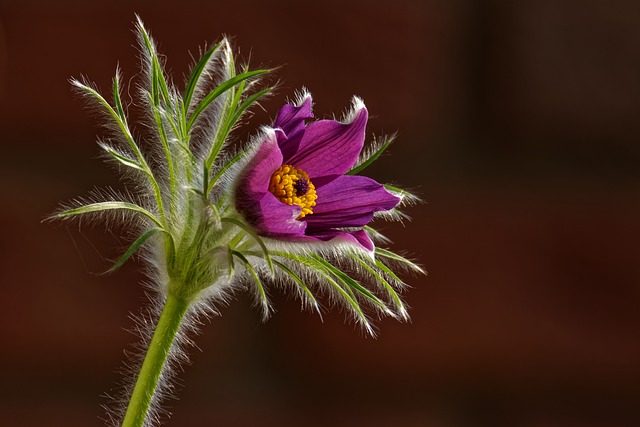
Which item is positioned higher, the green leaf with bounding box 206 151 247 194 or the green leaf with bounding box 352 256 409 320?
the green leaf with bounding box 206 151 247 194

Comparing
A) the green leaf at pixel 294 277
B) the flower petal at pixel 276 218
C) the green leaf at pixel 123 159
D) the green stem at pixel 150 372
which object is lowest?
the green stem at pixel 150 372

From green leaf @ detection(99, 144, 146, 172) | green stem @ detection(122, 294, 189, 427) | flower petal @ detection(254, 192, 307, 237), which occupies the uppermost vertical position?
flower petal @ detection(254, 192, 307, 237)

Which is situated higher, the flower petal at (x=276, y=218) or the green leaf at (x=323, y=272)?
the flower petal at (x=276, y=218)

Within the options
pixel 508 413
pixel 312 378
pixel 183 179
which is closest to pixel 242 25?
pixel 312 378
